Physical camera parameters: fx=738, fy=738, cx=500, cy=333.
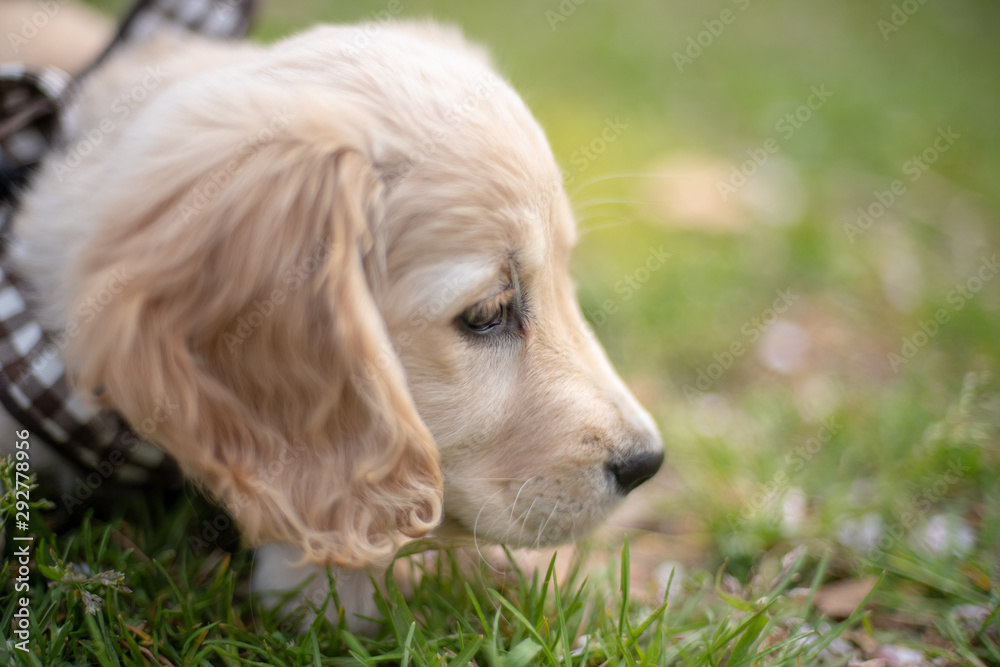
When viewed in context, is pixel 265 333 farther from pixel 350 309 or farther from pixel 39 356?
pixel 39 356

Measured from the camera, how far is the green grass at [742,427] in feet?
5.85

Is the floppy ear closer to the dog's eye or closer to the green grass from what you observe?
the dog's eye

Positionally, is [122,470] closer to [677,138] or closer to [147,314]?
[147,314]

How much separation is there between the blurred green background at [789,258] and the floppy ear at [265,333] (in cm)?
101

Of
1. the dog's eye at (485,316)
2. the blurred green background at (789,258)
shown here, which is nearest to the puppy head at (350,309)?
the dog's eye at (485,316)

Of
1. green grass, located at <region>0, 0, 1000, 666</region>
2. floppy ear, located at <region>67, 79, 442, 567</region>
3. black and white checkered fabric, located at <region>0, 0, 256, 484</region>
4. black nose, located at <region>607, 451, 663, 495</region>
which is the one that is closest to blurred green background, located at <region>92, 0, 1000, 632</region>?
green grass, located at <region>0, 0, 1000, 666</region>

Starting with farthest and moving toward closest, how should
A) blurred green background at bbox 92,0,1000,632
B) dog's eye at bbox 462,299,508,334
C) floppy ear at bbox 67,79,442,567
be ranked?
blurred green background at bbox 92,0,1000,632
dog's eye at bbox 462,299,508,334
floppy ear at bbox 67,79,442,567

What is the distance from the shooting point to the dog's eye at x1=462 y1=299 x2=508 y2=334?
1714 mm

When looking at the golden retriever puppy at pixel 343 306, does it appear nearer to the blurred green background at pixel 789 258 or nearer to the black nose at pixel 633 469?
the black nose at pixel 633 469

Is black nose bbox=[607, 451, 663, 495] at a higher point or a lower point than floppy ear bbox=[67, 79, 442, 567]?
lower

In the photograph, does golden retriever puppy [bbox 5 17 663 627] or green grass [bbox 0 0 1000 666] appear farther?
green grass [bbox 0 0 1000 666]

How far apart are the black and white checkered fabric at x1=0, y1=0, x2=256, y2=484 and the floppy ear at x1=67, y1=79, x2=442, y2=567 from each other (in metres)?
0.28

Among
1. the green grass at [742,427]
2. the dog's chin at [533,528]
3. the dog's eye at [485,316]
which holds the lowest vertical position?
the green grass at [742,427]

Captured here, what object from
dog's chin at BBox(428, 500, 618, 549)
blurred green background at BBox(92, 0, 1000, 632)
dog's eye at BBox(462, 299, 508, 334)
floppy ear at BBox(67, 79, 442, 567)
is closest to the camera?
floppy ear at BBox(67, 79, 442, 567)
